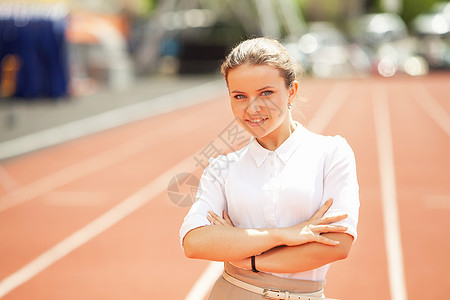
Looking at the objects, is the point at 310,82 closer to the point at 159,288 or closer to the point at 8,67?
the point at 8,67

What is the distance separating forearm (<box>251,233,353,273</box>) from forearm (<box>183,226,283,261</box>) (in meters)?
0.04

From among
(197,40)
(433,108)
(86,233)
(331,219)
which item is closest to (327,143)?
(331,219)

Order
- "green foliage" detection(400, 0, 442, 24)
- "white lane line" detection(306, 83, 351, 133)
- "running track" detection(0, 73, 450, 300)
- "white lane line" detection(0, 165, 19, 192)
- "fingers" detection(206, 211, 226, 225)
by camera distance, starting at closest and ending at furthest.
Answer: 1. "fingers" detection(206, 211, 226, 225)
2. "running track" detection(0, 73, 450, 300)
3. "white lane line" detection(0, 165, 19, 192)
4. "white lane line" detection(306, 83, 351, 133)
5. "green foliage" detection(400, 0, 442, 24)

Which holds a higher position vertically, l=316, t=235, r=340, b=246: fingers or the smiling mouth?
the smiling mouth

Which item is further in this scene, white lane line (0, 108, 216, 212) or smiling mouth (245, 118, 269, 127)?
white lane line (0, 108, 216, 212)

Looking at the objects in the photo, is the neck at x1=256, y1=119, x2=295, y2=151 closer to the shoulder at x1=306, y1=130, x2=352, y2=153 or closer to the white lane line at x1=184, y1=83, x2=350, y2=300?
the shoulder at x1=306, y1=130, x2=352, y2=153

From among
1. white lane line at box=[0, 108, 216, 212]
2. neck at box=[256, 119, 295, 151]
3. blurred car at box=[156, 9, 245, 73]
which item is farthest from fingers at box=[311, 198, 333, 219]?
blurred car at box=[156, 9, 245, 73]

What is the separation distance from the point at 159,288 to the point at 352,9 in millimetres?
55783

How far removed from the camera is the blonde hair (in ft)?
5.92

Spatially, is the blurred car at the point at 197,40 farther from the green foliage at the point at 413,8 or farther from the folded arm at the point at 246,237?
the folded arm at the point at 246,237

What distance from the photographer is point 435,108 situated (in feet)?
56.1

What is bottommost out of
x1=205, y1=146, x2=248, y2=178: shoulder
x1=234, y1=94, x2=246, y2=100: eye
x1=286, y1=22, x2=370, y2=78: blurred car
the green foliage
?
x1=205, y1=146, x2=248, y2=178: shoulder

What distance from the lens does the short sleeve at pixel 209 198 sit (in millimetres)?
1891

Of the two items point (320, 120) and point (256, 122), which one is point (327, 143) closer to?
point (256, 122)
